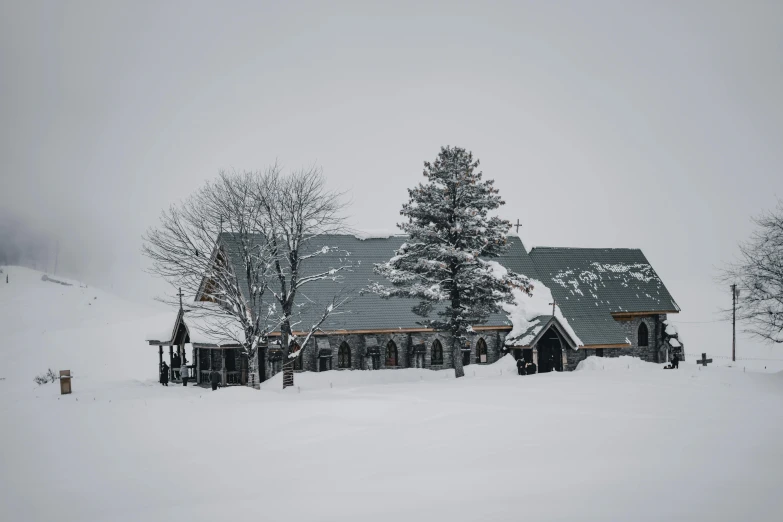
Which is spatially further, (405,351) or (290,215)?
(405,351)

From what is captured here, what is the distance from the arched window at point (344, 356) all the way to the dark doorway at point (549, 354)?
484 inches

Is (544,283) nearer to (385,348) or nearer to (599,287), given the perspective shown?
(599,287)

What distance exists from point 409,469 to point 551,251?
35.9m

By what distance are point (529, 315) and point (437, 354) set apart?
637 cm

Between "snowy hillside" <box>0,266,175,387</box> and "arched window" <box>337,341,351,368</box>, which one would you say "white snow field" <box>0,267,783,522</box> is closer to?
"arched window" <box>337,341,351,368</box>

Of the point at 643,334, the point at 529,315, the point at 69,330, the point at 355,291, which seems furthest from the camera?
the point at 69,330

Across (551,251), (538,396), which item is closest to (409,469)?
(538,396)

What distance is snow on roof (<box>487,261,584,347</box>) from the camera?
122ft

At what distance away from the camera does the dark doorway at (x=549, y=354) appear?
3938cm

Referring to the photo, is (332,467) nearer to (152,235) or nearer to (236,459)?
(236,459)

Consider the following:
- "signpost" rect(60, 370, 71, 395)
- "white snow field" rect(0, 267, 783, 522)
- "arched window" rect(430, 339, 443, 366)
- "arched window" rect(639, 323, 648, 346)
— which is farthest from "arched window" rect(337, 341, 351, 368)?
"arched window" rect(639, 323, 648, 346)

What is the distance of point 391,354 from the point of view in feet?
122

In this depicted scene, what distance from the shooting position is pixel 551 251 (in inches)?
1839

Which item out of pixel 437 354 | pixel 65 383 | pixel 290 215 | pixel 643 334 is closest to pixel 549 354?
pixel 437 354
